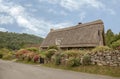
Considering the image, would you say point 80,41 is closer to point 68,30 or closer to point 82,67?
point 68,30

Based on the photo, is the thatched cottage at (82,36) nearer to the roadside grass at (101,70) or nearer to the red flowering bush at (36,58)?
the red flowering bush at (36,58)

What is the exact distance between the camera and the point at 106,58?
18922 mm

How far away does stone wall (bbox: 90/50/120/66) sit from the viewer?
18.0 metres

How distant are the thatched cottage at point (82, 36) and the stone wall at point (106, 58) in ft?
33.2

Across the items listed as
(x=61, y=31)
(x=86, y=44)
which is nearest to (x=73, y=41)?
(x=86, y=44)

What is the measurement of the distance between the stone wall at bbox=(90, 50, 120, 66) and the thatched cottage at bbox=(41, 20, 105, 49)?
10126 mm

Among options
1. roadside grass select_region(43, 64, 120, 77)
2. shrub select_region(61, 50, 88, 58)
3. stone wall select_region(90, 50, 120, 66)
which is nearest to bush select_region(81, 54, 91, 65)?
stone wall select_region(90, 50, 120, 66)

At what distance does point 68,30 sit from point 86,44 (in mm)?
10823

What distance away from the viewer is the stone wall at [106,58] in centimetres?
1797

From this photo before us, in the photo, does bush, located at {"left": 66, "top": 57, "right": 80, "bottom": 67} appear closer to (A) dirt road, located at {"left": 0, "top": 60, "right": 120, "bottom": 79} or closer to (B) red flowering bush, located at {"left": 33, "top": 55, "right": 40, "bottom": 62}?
(A) dirt road, located at {"left": 0, "top": 60, "right": 120, "bottom": 79}

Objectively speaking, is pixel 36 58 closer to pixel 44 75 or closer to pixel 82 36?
pixel 82 36

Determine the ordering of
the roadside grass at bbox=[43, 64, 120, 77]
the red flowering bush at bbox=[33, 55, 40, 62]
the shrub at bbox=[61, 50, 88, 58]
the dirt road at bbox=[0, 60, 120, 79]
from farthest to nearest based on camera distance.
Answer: the red flowering bush at bbox=[33, 55, 40, 62], the shrub at bbox=[61, 50, 88, 58], the roadside grass at bbox=[43, 64, 120, 77], the dirt road at bbox=[0, 60, 120, 79]

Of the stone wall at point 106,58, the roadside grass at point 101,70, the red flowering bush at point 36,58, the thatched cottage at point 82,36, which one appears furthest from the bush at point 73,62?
the red flowering bush at point 36,58

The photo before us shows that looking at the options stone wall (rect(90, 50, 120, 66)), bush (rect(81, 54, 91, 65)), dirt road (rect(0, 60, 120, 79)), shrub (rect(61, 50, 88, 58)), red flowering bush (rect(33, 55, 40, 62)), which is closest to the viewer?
dirt road (rect(0, 60, 120, 79))
